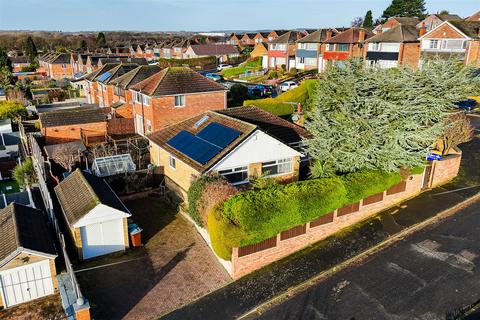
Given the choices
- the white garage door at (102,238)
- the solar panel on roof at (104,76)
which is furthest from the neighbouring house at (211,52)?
the white garage door at (102,238)

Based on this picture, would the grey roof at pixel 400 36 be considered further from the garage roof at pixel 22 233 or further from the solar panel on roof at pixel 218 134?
the garage roof at pixel 22 233

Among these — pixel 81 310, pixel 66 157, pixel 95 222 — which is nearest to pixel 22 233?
pixel 95 222

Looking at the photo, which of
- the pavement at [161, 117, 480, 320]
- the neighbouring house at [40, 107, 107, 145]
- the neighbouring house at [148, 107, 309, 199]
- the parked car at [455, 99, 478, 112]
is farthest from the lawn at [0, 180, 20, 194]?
the parked car at [455, 99, 478, 112]

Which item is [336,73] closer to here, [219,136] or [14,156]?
[219,136]

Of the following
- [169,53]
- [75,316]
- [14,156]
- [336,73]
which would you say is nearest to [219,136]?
[336,73]

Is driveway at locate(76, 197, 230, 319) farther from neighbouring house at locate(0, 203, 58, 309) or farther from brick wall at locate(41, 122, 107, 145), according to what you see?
brick wall at locate(41, 122, 107, 145)

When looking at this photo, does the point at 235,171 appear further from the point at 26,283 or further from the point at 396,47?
the point at 396,47
